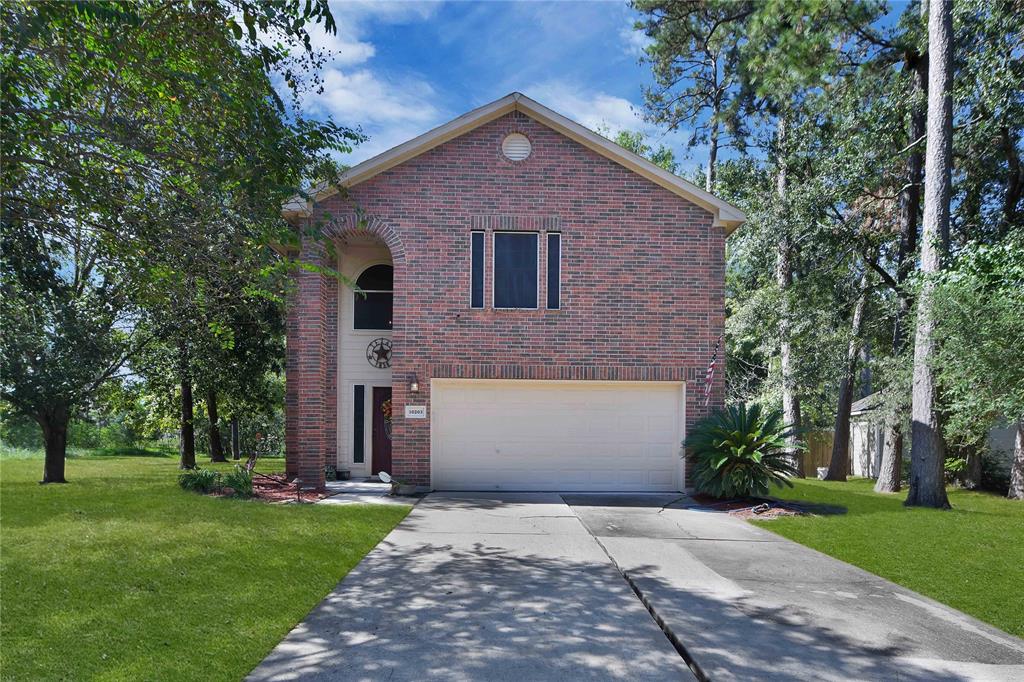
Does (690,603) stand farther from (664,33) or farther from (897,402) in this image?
(664,33)

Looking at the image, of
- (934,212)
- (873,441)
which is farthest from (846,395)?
(934,212)

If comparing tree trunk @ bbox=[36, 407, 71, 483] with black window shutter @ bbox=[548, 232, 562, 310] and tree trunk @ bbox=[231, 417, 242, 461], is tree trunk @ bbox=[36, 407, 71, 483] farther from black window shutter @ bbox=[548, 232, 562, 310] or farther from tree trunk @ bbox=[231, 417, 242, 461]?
tree trunk @ bbox=[231, 417, 242, 461]

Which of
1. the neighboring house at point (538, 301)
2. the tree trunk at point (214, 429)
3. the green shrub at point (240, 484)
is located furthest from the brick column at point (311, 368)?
the tree trunk at point (214, 429)

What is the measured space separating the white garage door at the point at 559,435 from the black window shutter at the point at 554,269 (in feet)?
5.22

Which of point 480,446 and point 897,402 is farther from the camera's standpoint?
point 897,402

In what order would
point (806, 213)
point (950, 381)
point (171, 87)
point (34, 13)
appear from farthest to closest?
point (806, 213)
point (950, 381)
point (171, 87)
point (34, 13)

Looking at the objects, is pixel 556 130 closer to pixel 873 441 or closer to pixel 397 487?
pixel 397 487

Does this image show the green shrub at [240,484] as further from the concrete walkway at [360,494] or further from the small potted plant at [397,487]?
the small potted plant at [397,487]

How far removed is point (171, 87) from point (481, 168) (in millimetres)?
7076

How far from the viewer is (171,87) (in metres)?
5.85

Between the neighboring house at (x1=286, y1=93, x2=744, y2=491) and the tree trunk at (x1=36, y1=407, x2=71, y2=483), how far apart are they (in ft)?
18.0

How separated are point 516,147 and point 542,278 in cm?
262

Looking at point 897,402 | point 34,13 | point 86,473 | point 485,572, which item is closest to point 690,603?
point 485,572

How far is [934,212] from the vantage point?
12.1 meters
